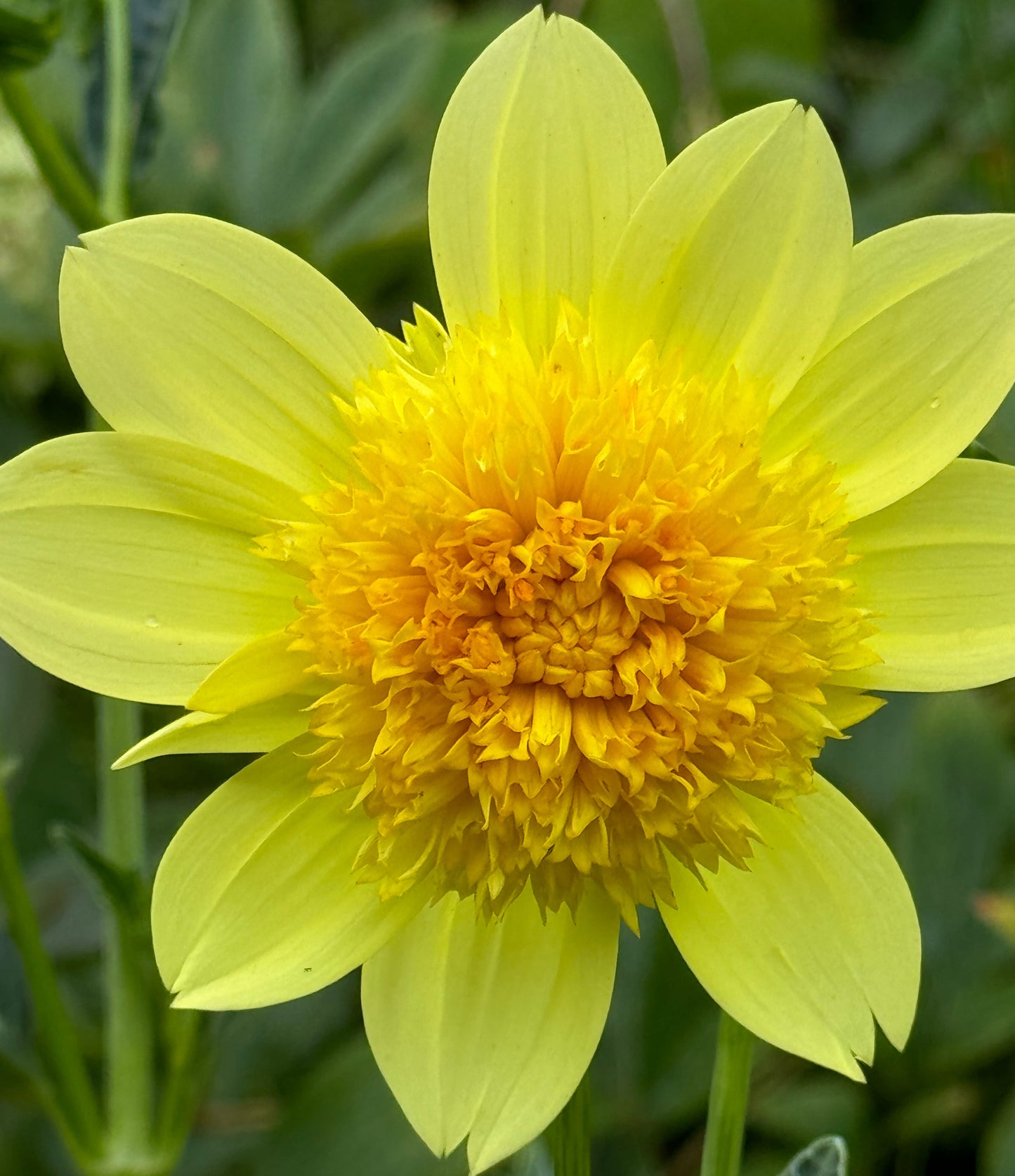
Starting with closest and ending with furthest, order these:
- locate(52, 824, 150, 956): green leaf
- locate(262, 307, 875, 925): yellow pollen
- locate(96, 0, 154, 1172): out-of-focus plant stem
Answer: locate(262, 307, 875, 925): yellow pollen, locate(52, 824, 150, 956): green leaf, locate(96, 0, 154, 1172): out-of-focus plant stem

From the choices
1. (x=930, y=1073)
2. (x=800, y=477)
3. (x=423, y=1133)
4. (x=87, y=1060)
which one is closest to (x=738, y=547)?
(x=800, y=477)

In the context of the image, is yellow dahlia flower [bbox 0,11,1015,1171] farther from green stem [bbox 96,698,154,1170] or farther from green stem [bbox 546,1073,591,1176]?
green stem [bbox 96,698,154,1170]

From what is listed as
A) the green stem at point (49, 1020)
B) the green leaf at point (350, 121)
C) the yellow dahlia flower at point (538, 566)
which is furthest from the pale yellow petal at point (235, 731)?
the green leaf at point (350, 121)

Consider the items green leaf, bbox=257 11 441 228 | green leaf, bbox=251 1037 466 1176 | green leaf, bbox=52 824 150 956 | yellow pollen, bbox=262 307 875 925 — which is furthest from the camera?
green leaf, bbox=257 11 441 228

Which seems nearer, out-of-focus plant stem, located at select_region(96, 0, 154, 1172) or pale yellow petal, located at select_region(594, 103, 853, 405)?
pale yellow petal, located at select_region(594, 103, 853, 405)

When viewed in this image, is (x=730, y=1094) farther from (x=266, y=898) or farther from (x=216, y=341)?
(x=216, y=341)

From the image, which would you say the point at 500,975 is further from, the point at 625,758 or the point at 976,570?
the point at 976,570

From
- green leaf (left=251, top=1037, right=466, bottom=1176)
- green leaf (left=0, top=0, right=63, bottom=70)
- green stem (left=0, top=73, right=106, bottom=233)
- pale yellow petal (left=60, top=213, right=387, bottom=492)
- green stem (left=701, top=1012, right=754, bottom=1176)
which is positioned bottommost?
green leaf (left=251, top=1037, right=466, bottom=1176)

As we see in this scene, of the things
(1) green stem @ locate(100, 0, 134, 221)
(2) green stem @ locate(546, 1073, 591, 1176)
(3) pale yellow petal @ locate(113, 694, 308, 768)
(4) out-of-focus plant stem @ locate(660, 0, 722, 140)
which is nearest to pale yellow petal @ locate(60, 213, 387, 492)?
(3) pale yellow petal @ locate(113, 694, 308, 768)
